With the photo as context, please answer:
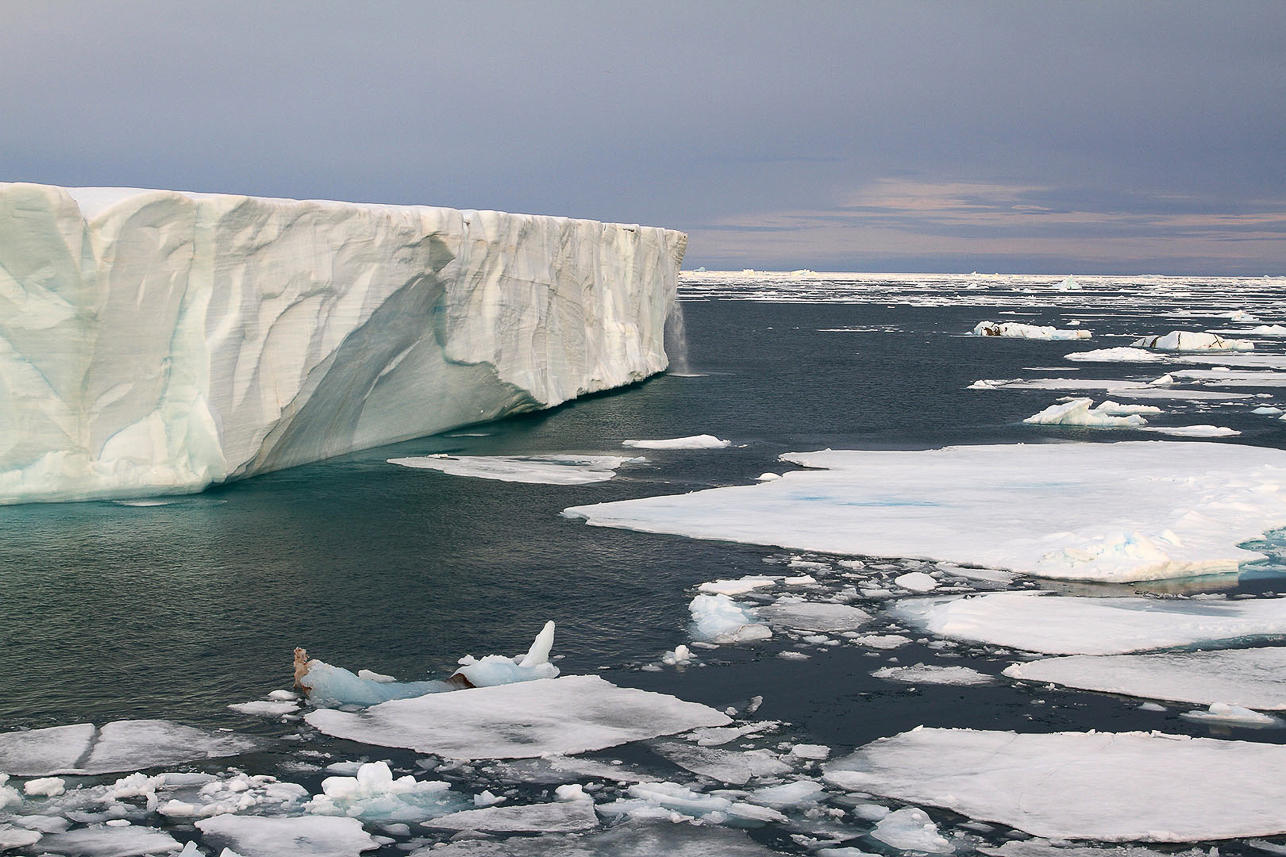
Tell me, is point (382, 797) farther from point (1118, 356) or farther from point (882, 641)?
point (1118, 356)

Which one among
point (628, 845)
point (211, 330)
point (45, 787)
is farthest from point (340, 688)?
point (211, 330)

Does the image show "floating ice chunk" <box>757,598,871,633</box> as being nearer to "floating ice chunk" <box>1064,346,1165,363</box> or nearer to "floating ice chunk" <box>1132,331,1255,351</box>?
"floating ice chunk" <box>1064,346,1165,363</box>

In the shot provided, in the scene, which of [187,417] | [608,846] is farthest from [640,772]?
[187,417]

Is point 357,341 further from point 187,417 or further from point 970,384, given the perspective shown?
point 970,384

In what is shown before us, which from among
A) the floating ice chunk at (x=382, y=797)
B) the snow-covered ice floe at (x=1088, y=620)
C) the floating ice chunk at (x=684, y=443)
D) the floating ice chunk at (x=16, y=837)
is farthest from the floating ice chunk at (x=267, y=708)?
the floating ice chunk at (x=684, y=443)

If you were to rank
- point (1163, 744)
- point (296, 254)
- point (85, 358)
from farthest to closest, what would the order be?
1. point (296, 254)
2. point (85, 358)
3. point (1163, 744)

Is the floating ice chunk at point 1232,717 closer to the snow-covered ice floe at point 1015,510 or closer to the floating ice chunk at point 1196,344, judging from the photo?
the snow-covered ice floe at point 1015,510
